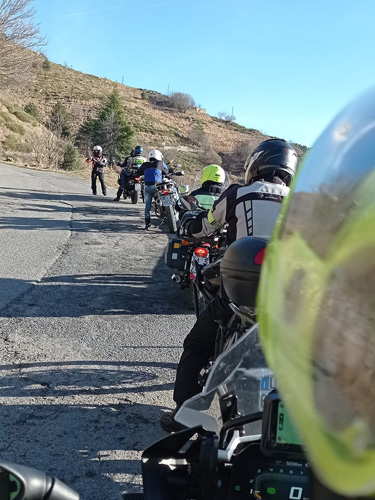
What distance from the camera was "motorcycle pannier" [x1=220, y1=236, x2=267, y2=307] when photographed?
4.95 feet

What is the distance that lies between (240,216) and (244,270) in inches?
67.3

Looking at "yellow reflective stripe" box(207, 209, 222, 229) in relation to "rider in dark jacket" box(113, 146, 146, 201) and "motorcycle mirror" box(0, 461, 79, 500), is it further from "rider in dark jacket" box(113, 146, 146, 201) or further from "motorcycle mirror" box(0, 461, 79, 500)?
"rider in dark jacket" box(113, 146, 146, 201)

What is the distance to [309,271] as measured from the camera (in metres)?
0.86

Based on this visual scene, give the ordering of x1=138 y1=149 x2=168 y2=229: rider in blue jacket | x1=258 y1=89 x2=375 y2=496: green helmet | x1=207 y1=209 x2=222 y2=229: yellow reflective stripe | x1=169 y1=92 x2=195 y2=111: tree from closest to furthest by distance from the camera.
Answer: x1=258 y1=89 x2=375 y2=496: green helmet < x1=207 y1=209 x2=222 y2=229: yellow reflective stripe < x1=138 y1=149 x2=168 y2=229: rider in blue jacket < x1=169 y1=92 x2=195 y2=111: tree

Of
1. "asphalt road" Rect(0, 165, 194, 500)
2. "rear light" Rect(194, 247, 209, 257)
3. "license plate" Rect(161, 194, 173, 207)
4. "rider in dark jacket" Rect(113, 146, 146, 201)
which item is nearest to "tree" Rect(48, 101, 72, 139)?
"rider in dark jacket" Rect(113, 146, 146, 201)

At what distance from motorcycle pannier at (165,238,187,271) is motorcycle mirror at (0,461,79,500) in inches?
181

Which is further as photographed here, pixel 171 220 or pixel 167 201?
pixel 171 220

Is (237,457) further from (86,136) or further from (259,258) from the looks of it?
(86,136)

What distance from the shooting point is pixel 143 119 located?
71.5 meters

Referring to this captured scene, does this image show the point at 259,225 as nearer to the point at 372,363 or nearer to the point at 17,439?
the point at 17,439

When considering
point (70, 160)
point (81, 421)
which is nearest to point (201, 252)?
point (81, 421)

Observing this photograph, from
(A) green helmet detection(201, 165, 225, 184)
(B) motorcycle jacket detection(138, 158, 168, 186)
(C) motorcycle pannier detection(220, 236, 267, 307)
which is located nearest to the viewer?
(C) motorcycle pannier detection(220, 236, 267, 307)

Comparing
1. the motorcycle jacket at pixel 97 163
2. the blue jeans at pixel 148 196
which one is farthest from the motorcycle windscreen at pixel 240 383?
the motorcycle jacket at pixel 97 163

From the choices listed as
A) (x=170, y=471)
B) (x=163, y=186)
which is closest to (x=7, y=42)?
(x=163, y=186)
